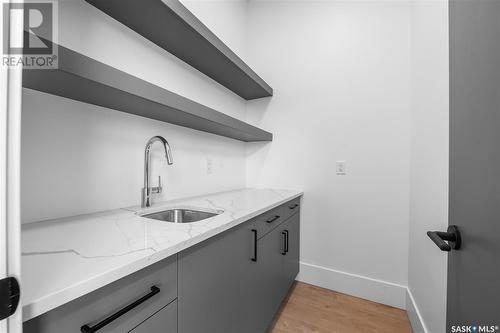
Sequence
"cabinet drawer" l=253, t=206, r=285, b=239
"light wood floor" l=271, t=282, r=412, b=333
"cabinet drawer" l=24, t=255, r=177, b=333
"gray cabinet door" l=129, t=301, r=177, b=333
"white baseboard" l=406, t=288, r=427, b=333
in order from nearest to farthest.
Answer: "cabinet drawer" l=24, t=255, r=177, b=333
"gray cabinet door" l=129, t=301, r=177, b=333
"cabinet drawer" l=253, t=206, r=285, b=239
"white baseboard" l=406, t=288, r=427, b=333
"light wood floor" l=271, t=282, r=412, b=333

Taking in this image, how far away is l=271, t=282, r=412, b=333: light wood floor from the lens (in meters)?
1.45

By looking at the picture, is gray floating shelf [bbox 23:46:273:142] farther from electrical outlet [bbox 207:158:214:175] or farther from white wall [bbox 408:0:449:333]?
white wall [bbox 408:0:449:333]

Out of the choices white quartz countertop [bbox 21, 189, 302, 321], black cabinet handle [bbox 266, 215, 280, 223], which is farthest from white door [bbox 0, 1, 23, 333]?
black cabinet handle [bbox 266, 215, 280, 223]

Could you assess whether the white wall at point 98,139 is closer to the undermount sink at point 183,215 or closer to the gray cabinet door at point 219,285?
the undermount sink at point 183,215

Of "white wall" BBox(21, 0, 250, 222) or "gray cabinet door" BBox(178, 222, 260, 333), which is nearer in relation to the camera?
"gray cabinet door" BBox(178, 222, 260, 333)

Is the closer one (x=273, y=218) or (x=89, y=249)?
(x=89, y=249)

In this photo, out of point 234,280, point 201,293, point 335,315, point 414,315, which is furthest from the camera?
point 335,315

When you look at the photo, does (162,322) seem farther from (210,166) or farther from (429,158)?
(429,158)

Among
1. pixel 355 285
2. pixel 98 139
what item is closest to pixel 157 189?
pixel 98 139

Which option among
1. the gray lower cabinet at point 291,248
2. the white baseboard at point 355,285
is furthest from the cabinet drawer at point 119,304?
the white baseboard at point 355,285

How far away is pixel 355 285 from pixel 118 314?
191 cm

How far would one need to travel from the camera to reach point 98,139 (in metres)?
1.04

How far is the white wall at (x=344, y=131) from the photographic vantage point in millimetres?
1714

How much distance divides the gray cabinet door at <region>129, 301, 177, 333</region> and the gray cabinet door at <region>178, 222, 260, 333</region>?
1.2 inches
